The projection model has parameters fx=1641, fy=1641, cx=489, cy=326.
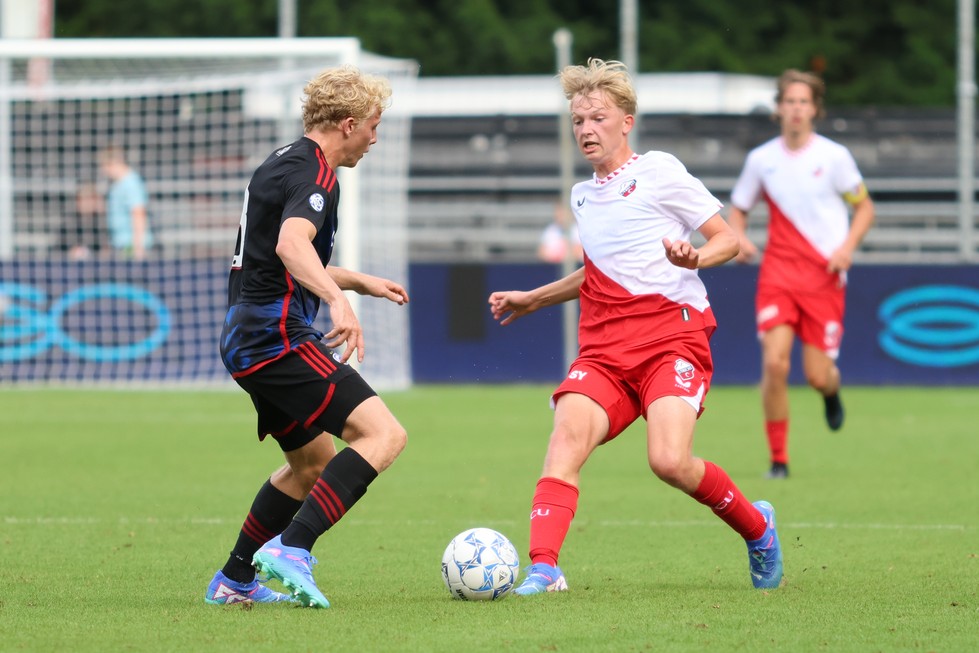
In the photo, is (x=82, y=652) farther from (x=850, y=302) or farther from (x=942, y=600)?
(x=850, y=302)

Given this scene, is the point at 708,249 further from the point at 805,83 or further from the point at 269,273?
the point at 805,83

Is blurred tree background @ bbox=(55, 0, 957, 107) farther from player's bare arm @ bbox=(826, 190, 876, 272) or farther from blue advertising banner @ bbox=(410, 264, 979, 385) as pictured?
player's bare arm @ bbox=(826, 190, 876, 272)

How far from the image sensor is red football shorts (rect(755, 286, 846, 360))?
10.0 meters

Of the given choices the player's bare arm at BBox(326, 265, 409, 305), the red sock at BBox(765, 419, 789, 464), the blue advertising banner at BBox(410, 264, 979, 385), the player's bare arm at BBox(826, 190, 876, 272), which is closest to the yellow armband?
the player's bare arm at BBox(826, 190, 876, 272)

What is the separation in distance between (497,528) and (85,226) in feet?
36.7

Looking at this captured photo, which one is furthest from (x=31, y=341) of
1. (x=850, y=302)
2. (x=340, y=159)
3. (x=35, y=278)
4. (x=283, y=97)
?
(x=340, y=159)

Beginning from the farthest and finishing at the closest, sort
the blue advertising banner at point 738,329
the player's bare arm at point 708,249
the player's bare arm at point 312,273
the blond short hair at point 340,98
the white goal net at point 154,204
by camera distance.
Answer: the blue advertising banner at point 738,329 → the white goal net at point 154,204 → the player's bare arm at point 708,249 → the blond short hair at point 340,98 → the player's bare arm at point 312,273

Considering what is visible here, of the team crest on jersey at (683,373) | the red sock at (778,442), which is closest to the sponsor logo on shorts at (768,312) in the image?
the red sock at (778,442)

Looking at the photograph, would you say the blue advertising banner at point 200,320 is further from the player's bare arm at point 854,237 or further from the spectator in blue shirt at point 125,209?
the player's bare arm at point 854,237

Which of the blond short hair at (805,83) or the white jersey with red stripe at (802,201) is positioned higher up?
the blond short hair at (805,83)

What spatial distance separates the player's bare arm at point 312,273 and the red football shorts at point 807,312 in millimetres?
5162

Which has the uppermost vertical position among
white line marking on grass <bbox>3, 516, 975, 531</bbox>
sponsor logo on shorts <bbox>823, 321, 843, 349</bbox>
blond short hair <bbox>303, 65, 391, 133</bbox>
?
blond short hair <bbox>303, 65, 391, 133</bbox>

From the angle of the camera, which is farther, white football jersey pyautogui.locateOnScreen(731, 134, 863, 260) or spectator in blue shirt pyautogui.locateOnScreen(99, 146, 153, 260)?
spectator in blue shirt pyautogui.locateOnScreen(99, 146, 153, 260)

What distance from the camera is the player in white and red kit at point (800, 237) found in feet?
32.6
